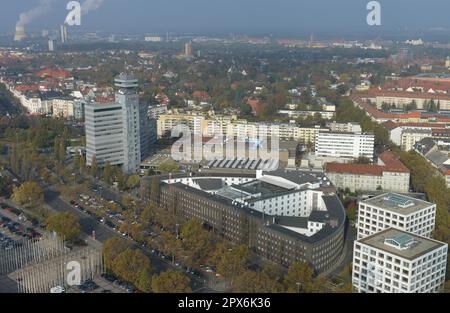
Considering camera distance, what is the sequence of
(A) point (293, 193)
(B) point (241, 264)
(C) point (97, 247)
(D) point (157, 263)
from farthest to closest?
(A) point (293, 193) < (C) point (97, 247) < (D) point (157, 263) < (B) point (241, 264)

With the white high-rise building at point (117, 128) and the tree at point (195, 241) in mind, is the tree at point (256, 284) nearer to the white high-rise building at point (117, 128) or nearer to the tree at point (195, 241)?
the tree at point (195, 241)

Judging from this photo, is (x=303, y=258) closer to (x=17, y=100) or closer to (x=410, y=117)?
(x=410, y=117)

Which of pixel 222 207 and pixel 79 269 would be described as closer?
pixel 79 269

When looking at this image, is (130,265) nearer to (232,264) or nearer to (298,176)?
(232,264)

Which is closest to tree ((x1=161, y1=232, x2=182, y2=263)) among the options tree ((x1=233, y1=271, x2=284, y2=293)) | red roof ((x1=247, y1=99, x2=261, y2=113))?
tree ((x1=233, y1=271, x2=284, y2=293))
